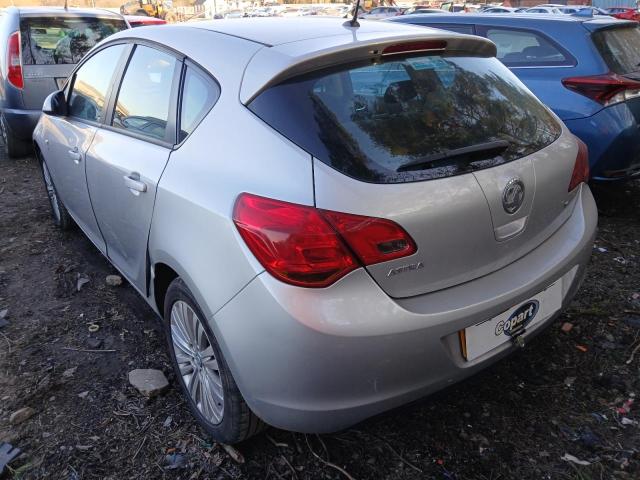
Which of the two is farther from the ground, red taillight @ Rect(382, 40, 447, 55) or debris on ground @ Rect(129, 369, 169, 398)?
red taillight @ Rect(382, 40, 447, 55)

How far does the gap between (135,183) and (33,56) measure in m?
4.95

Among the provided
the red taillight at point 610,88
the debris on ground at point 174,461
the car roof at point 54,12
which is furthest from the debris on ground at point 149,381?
the car roof at point 54,12

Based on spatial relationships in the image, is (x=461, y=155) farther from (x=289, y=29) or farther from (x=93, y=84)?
(x=93, y=84)

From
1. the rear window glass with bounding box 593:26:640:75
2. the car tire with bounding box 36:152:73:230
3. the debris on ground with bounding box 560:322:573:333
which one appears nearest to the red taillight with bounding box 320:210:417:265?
the debris on ground with bounding box 560:322:573:333

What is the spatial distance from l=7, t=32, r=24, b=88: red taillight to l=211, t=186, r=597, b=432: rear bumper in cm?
584

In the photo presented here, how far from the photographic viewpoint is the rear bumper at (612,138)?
3.89 metres

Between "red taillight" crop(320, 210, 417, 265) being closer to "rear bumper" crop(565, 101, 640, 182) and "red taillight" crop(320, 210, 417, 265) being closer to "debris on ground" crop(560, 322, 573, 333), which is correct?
"debris on ground" crop(560, 322, 573, 333)

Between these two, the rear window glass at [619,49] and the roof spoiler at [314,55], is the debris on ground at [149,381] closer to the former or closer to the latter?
the roof spoiler at [314,55]

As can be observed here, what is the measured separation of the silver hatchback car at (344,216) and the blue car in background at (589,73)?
6.12ft

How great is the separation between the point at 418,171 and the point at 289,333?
0.67 m

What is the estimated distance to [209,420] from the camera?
2.18 meters

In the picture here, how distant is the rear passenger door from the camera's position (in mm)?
2332

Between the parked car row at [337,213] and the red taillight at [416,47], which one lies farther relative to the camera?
the red taillight at [416,47]

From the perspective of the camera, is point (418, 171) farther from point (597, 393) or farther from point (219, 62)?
point (597, 393)
